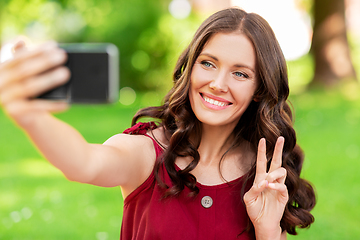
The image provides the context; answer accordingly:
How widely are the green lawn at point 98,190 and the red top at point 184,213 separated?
0.96 m

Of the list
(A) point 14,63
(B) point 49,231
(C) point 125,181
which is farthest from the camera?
(B) point 49,231

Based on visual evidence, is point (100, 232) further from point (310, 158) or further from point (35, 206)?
point (310, 158)

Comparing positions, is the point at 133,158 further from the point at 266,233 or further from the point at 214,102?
the point at 266,233

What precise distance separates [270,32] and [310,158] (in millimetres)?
4978

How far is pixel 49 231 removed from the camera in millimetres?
4664

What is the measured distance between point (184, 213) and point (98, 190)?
3748 millimetres

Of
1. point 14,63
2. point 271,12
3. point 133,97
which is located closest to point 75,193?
point 14,63

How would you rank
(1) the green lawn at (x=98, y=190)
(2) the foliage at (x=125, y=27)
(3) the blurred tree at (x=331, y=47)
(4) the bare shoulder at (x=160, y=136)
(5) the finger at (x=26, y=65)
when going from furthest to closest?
(2) the foliage at (x=125, y=27) < (3) the blurred tree at (x=331, y=47) < (1) the green lawn at (x=98, y=190) < (4) the bare shoulder at (x=160, y=136) < (5) the finger at (x=26, y=65)

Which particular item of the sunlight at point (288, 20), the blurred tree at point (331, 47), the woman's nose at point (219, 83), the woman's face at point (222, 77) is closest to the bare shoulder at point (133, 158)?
the woman's face at point (222, 77)

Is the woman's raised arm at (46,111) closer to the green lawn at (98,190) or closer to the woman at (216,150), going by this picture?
the woman at (216,150)

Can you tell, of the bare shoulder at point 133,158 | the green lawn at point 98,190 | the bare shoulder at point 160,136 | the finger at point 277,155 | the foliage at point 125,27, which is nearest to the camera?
the bare shoulder at point 133,158

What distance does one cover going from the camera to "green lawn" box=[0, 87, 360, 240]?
4770 millimetres

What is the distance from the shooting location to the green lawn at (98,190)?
15.6 ft


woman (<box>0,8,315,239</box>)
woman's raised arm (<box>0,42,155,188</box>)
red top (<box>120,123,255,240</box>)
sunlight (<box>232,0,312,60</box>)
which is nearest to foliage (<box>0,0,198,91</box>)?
sunlight (<box>232,0,312,60</box>)
